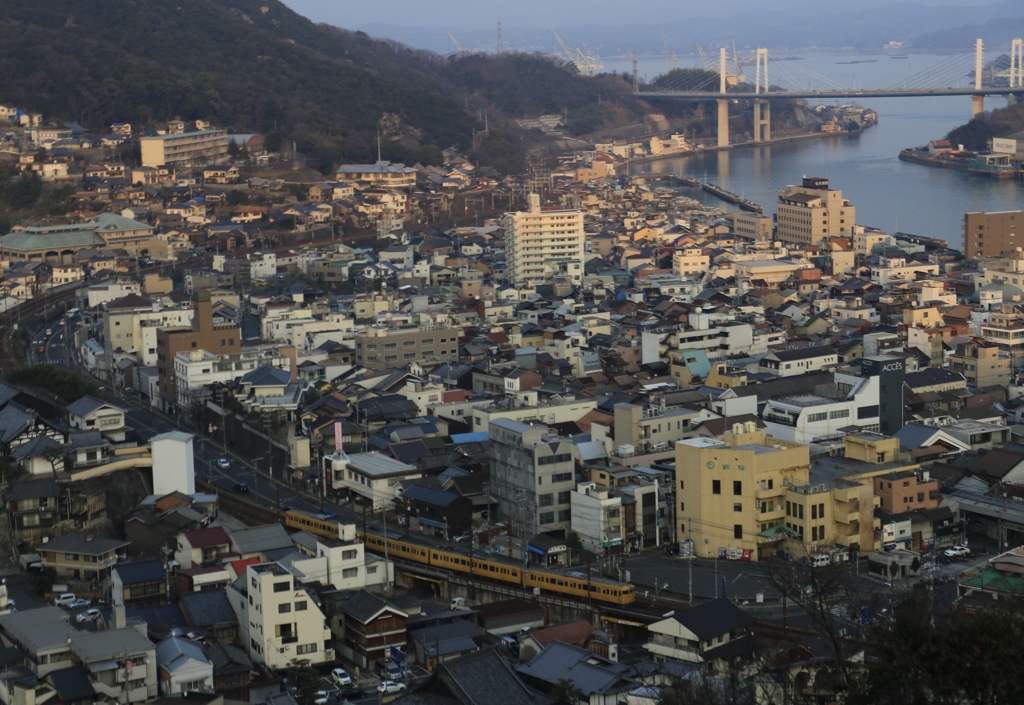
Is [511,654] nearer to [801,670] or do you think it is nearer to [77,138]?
[801,670]

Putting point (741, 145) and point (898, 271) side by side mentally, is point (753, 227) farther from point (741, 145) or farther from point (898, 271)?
point (741, 145)

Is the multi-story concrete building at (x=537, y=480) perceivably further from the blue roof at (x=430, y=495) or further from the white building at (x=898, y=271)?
the white building at (x=898, y=271)

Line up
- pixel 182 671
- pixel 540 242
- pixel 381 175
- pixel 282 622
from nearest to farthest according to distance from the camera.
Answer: pixel 182 671 → pixel 282 622 → pixel 540 242 → pixel 381 175

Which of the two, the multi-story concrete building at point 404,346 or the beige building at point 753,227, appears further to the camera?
the beige building at point 753,227

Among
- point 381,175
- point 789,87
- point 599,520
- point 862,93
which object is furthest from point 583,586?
point 789,87

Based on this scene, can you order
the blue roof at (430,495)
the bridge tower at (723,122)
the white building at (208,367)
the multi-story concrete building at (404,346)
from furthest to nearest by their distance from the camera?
1. the bridge tower at (723,122)
2. the multi-story concrete building at (404,346)
3. the white building at (208,367)
4. the blue roof at (430,495)

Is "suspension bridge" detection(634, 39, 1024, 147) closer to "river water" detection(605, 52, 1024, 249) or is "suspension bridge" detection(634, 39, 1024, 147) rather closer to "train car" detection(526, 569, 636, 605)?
"river water" detection(605, 52, 1024, 249)

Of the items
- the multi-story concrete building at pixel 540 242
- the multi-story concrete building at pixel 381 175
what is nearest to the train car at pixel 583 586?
the multi-story concrete building at pixel 540 242
